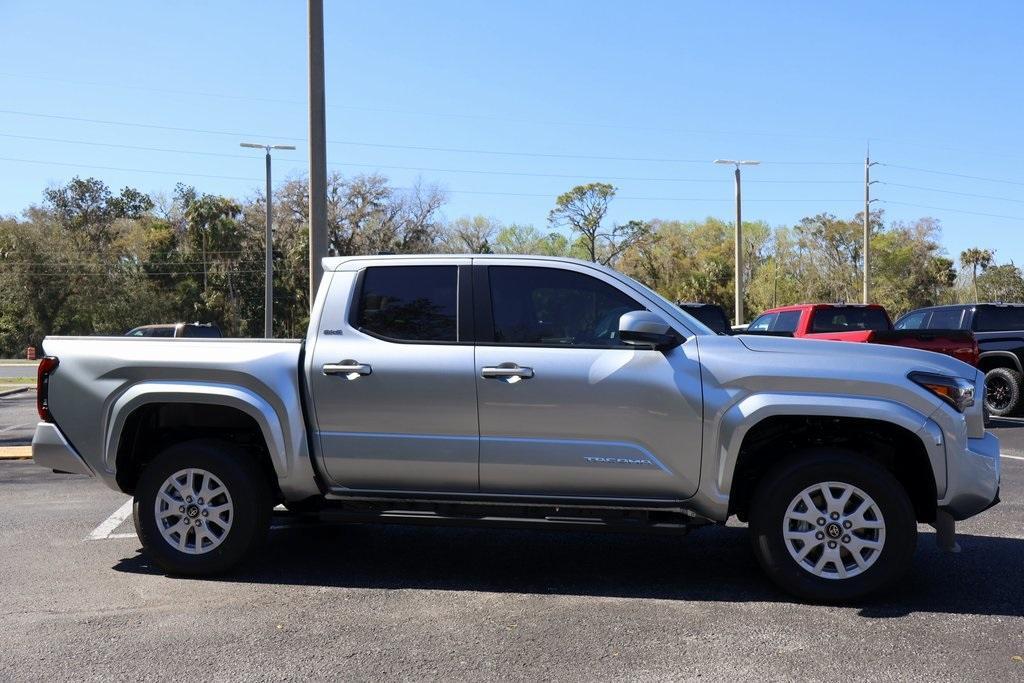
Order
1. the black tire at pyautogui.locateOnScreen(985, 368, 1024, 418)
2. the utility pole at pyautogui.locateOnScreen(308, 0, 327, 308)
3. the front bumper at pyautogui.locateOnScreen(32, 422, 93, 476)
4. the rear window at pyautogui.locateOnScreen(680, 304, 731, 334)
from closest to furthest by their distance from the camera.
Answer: the front bumper at pyautogui.locateOnScreen(32, 422, 93, 476) → the utility pole at pyautogui.locateOnScreen(308, 0, 327, 308) → the rear window at pyautogui.locateOnScreen(680, 304, 731, 334) → the black tire at pyautogui.locateOnScreen(985, 368, 1024, 418)

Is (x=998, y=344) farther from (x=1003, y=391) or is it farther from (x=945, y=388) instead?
(x=945, y=388)

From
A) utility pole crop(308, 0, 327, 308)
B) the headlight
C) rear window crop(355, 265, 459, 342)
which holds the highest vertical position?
utility pole crop(308, 0, 327, 308)

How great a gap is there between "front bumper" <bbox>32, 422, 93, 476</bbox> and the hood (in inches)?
161

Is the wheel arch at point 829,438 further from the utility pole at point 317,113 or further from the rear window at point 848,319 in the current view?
the rear window at point 848,319

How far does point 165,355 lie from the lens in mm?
A: 5461

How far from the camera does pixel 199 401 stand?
5383mm

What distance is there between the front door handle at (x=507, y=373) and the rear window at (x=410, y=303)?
0.34m

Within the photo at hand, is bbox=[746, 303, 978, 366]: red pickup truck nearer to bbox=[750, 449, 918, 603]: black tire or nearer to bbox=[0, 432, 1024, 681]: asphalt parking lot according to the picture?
bbox=[0, 432, 1024, 681]: asphalt parking lot

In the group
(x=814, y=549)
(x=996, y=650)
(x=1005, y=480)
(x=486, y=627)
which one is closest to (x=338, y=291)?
(x=486, y=627)

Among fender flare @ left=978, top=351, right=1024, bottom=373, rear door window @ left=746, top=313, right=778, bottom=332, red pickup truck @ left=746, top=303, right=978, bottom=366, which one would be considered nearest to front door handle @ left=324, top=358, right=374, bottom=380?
red pickup truck @ left=746, top=303, right=978, bottom=366

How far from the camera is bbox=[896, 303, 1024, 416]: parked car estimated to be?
14633 millimetres

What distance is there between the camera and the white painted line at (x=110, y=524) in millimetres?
6555

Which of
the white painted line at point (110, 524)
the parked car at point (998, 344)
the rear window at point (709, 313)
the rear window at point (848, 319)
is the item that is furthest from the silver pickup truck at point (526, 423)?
the parked car at point (998, 344)

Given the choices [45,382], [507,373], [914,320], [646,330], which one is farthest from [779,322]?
[45,382]
